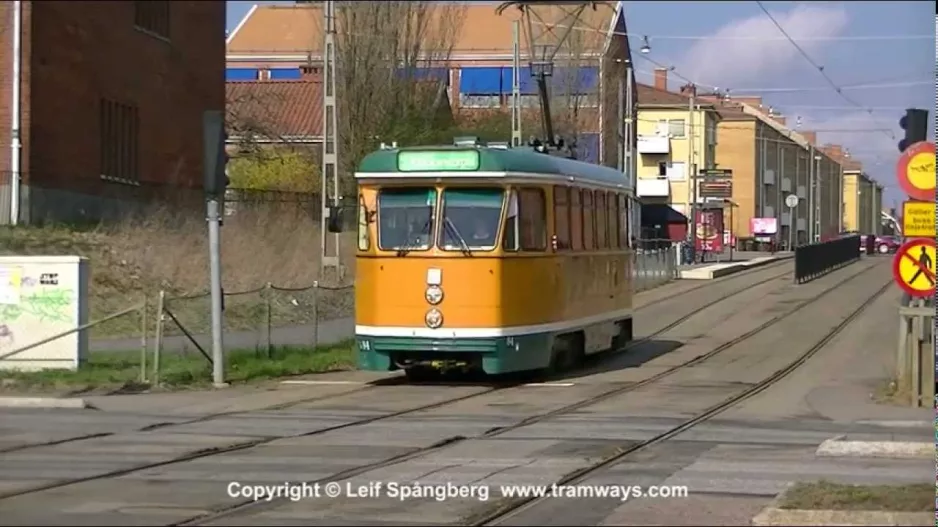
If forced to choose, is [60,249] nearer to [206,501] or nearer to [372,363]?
[372,363]

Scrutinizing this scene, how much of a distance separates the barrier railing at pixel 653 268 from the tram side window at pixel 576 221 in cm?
2098

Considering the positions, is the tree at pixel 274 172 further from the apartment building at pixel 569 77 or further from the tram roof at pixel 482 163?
the tram roof at pixel 482 163

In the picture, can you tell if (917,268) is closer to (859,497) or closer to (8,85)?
(859,497)

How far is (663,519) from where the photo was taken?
973 centimetres

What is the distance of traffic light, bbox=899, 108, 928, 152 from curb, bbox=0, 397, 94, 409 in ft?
34.4

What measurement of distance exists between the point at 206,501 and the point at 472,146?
36.9ft

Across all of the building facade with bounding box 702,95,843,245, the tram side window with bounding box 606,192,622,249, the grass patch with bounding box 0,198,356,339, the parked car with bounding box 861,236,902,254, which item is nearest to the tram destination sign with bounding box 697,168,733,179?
the parked car with bounding box 861,236,902,254

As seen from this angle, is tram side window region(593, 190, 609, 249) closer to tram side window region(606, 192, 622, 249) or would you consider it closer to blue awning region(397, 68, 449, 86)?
tram side window region(606, 192, 622, 249)

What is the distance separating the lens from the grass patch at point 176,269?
2812 cm

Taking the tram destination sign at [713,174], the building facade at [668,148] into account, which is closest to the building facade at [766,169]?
the building facade at [668,148]

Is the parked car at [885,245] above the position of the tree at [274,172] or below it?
below

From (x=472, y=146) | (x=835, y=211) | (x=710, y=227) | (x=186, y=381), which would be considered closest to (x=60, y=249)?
(x=186, y=381)

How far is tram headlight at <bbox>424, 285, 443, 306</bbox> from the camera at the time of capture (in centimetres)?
2069

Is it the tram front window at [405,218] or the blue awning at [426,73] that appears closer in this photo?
the tram front window at [405,218]
